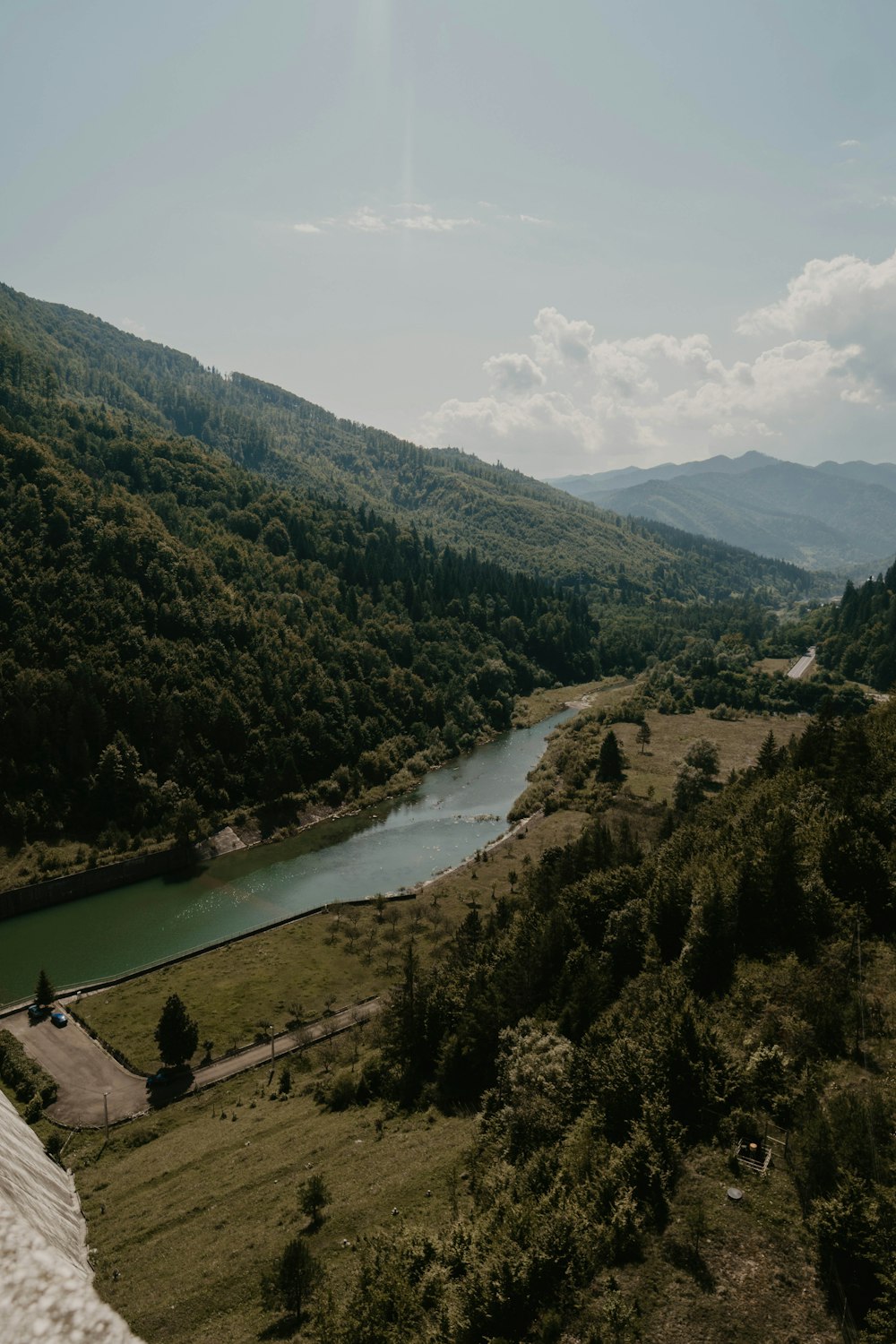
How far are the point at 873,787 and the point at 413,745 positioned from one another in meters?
98.2

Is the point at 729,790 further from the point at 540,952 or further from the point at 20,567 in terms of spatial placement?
the point at 20,567

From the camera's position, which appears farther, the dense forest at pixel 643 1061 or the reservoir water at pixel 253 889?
the reservoir water at pixel 253 889

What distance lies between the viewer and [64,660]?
116312mm

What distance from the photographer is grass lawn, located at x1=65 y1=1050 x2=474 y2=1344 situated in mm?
31984

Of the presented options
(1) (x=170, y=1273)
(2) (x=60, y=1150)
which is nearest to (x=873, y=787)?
(1) (x=170, y=1273)

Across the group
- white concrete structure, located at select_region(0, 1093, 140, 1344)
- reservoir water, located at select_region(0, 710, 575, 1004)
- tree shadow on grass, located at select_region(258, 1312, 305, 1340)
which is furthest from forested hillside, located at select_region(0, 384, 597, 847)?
white concrete structure, located at select_region(0, 1093, 140, 1344)

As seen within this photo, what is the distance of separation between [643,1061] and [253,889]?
70.1 meters

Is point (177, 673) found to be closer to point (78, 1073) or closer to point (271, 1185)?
point (78, 1073)

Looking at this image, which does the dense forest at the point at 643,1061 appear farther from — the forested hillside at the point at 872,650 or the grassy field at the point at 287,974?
the forested hillside at the point at 872,650

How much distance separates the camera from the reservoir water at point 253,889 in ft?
258

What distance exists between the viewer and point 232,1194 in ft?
131

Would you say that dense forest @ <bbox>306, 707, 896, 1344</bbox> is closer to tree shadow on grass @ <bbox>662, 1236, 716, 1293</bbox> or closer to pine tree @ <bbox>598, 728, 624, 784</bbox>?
tree shadow on grass @ <bbox>662, 1236, 716, 1293</bbox>

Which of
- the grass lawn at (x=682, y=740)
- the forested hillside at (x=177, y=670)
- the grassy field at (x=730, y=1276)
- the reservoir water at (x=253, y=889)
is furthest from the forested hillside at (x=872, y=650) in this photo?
the grassy field at (x=730, y=1276)

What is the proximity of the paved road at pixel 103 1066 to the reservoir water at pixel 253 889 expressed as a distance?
33.6 ft
